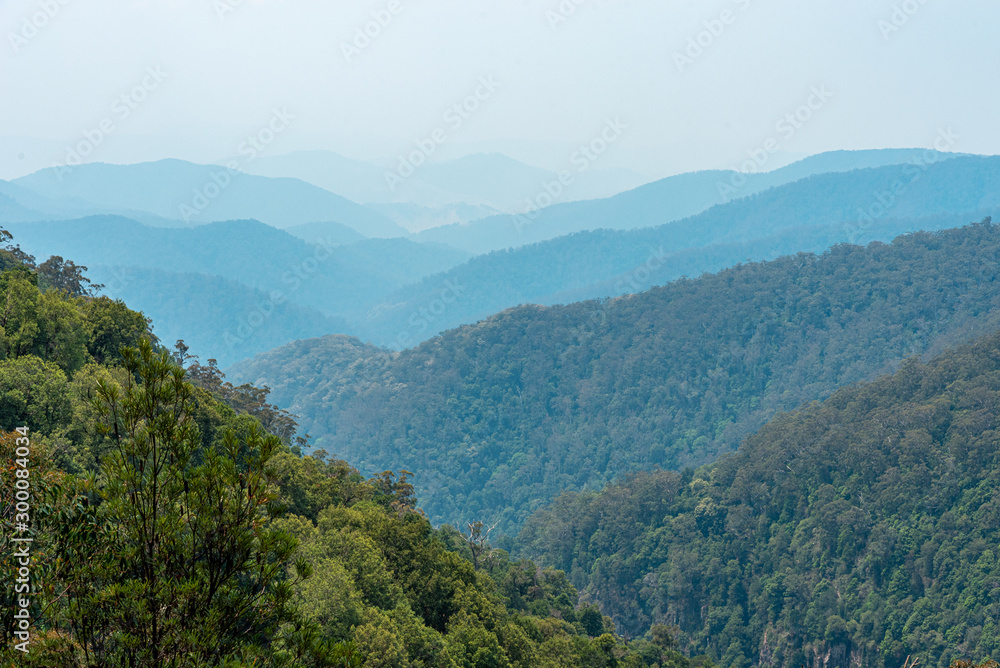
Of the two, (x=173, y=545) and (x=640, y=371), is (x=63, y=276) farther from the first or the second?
(x=640, y=371)

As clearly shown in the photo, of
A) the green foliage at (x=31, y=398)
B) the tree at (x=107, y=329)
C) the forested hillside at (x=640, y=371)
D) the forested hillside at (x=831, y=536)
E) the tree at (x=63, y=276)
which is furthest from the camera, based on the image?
the forested hillside at (x=640, y=371)

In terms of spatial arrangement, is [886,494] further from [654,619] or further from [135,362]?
[135,362]

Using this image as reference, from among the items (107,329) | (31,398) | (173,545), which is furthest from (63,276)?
(173,545)

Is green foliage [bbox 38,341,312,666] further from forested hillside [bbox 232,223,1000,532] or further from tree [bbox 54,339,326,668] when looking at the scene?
forested hillside [bbox 232,223,1000,532]

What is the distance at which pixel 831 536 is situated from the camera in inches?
2692

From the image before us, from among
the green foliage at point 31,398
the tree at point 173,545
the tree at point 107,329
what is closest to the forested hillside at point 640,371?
the tree at point 107,329

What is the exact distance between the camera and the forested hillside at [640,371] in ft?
422

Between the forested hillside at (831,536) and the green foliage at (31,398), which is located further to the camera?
the forested hillside at (831,536)

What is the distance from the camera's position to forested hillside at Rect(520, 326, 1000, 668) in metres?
59.2

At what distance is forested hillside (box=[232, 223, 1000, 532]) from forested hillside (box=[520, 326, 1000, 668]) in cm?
4214

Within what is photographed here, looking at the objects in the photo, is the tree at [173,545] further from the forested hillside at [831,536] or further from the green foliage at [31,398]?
the forested hillside at [831,536]

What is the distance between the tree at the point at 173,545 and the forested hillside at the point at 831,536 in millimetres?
58788

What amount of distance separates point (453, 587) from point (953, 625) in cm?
4275

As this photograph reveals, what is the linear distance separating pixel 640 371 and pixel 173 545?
144248mm
